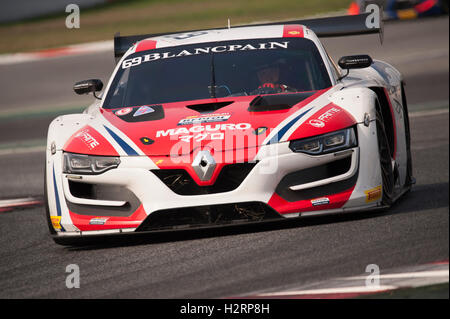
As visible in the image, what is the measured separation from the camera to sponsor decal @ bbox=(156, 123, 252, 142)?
581 cm

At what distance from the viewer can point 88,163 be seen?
19.6ft

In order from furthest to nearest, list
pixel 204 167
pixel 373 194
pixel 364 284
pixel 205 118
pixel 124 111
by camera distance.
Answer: pixel 124 111 → pixel 205 118 → pixel 373 194 → pixel 204 167 → pixel 364 284

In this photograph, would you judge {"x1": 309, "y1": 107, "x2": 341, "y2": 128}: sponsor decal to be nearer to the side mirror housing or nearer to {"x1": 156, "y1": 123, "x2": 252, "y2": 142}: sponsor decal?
{"x1": 156, "y1": 123, "x2": 252, "y2": 142}: sponsor decal

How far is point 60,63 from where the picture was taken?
19484 millimetres

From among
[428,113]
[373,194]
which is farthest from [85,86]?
[428,113]

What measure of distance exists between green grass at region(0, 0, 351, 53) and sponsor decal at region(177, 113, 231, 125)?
16.2m

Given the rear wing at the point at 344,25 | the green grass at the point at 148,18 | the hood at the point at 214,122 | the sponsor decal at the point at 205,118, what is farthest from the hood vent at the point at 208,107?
the green grass at the point at 148,18

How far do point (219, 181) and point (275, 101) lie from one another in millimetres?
909

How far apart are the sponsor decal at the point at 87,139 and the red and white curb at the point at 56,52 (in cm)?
1426

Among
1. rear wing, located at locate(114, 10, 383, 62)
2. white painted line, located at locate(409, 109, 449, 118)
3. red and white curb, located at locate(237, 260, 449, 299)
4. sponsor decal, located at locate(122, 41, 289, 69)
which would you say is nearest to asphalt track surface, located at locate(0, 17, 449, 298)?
red and white curb, located at locate(237, 260, 449, 299)

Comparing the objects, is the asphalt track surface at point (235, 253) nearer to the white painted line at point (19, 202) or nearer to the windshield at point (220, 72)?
the white painted line at point (19, 202)

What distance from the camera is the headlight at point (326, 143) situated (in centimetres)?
574

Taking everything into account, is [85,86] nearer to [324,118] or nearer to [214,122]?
[214,122]

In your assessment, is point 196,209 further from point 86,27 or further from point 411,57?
point 86,27
